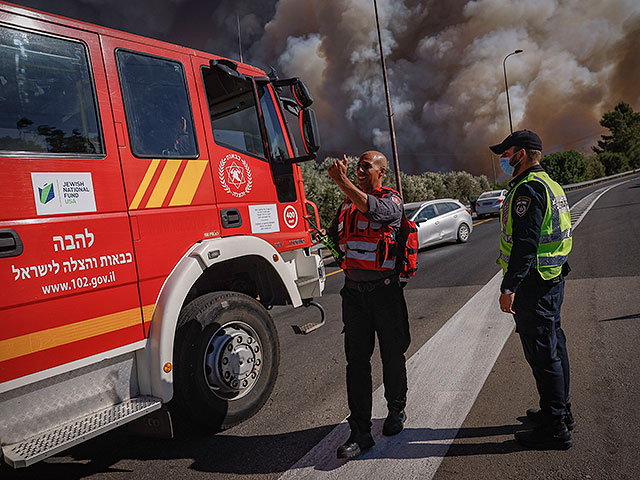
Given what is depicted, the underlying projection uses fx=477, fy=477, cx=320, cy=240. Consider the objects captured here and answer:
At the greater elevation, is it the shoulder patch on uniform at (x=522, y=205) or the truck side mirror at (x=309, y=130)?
the truck side mirror at (x=309, y=130)

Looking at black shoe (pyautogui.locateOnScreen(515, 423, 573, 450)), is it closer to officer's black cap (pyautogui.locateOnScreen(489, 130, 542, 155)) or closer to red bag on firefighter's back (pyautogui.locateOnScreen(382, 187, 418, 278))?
red bag on firefighter's back (pyautogui.locateOnScreen(382, 187, 418, 278))

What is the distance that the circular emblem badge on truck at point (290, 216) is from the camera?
418 centimetres

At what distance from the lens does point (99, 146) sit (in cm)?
287

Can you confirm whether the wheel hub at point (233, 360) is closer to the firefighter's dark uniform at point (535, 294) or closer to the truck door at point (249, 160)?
the truck door at point (249, 160)

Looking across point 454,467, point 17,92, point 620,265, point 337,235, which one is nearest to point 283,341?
point 337,235

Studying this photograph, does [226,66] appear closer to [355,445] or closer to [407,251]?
[407,251]

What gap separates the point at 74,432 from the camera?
253 cm

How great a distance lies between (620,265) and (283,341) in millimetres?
5935

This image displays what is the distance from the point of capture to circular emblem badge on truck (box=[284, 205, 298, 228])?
4176 millimetres

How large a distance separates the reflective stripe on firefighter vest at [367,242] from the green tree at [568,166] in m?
70.6

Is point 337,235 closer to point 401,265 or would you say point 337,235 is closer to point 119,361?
point 401,265

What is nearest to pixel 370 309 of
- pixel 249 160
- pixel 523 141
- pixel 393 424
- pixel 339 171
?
pixel 393 424

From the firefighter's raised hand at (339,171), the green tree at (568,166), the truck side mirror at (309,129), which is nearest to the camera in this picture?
the firefighter's raised hand at (339,171)

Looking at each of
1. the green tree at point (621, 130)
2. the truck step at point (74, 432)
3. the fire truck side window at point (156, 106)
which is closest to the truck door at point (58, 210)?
the fire truck side window at point (156, 106)
